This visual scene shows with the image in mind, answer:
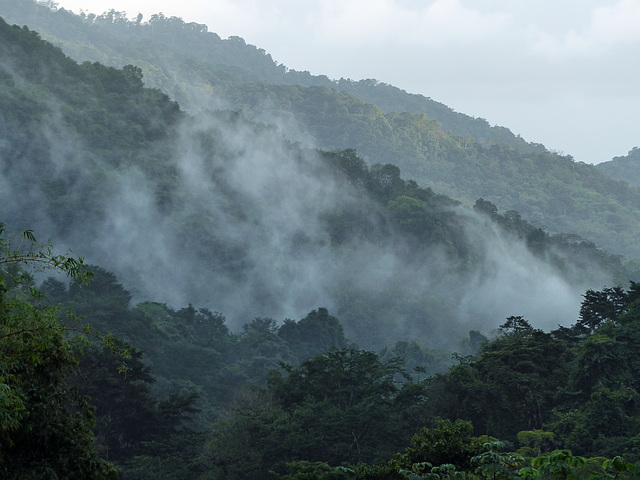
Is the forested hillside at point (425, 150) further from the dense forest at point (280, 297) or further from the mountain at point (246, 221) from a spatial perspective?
the mountain at point (246, 221)

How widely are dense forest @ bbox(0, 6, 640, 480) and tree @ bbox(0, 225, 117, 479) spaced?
956 cm

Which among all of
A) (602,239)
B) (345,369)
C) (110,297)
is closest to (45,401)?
(345,369)

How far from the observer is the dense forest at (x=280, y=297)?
35.0 m

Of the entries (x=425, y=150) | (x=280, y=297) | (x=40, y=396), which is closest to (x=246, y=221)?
(x=280, y=297)

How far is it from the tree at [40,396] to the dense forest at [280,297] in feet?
31.4

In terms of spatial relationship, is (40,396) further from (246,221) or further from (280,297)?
(246,221)

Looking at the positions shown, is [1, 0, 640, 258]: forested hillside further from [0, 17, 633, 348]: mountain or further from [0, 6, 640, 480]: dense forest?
[0, 17, 633, 348]: mountain

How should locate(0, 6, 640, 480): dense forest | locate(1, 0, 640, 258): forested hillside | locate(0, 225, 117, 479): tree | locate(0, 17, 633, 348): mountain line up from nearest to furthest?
locate(0, 225, 117, 479): tree, locate(0, 6, 640, 480): dense forest, locate(0, 17, 633, 348): mountain, locate(1, 0, 640, 258): forested hillside

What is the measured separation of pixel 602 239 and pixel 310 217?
68848 mm

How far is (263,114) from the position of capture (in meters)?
171

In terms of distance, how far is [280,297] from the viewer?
103 m

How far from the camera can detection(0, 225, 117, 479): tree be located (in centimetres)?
1192

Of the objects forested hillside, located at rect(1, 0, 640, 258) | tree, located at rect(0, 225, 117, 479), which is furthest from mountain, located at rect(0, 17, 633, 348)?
tree, located at rect(0, 225, 117, 479)

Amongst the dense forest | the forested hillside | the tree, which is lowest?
the tree
